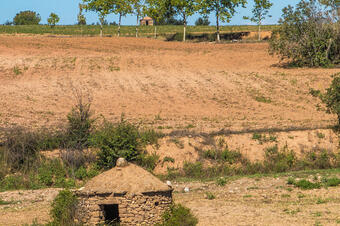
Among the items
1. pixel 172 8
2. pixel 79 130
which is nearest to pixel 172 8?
pixel 172 8

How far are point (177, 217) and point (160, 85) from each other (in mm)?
22228

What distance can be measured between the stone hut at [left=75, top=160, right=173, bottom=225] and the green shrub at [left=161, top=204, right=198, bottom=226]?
0.49ft

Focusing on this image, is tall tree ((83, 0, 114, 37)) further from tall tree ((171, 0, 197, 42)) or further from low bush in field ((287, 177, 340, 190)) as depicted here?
low bush in field ((287, 177, 340, 190))

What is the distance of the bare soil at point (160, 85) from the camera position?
2977cm

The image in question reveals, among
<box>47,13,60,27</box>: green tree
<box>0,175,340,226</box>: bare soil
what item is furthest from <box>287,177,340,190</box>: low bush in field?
<box>47,13,60,27</box>: green tree

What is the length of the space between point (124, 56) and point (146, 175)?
27.8 metres

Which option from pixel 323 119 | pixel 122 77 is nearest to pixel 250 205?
pixel 323 119

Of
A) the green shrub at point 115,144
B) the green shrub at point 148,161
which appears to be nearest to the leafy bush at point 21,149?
the green shrub at point 115,144

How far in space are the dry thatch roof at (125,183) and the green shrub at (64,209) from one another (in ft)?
2.07

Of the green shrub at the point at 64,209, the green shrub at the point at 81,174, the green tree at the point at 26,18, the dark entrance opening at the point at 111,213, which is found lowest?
the green shrub at the point at 81,174

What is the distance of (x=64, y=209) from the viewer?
14742 mm

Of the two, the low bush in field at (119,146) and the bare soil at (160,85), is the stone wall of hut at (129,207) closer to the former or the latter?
the low bush in field at (119,146)

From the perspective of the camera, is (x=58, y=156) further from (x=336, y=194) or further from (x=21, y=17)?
(x=21, y=17)

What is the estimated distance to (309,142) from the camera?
25.0 metres
